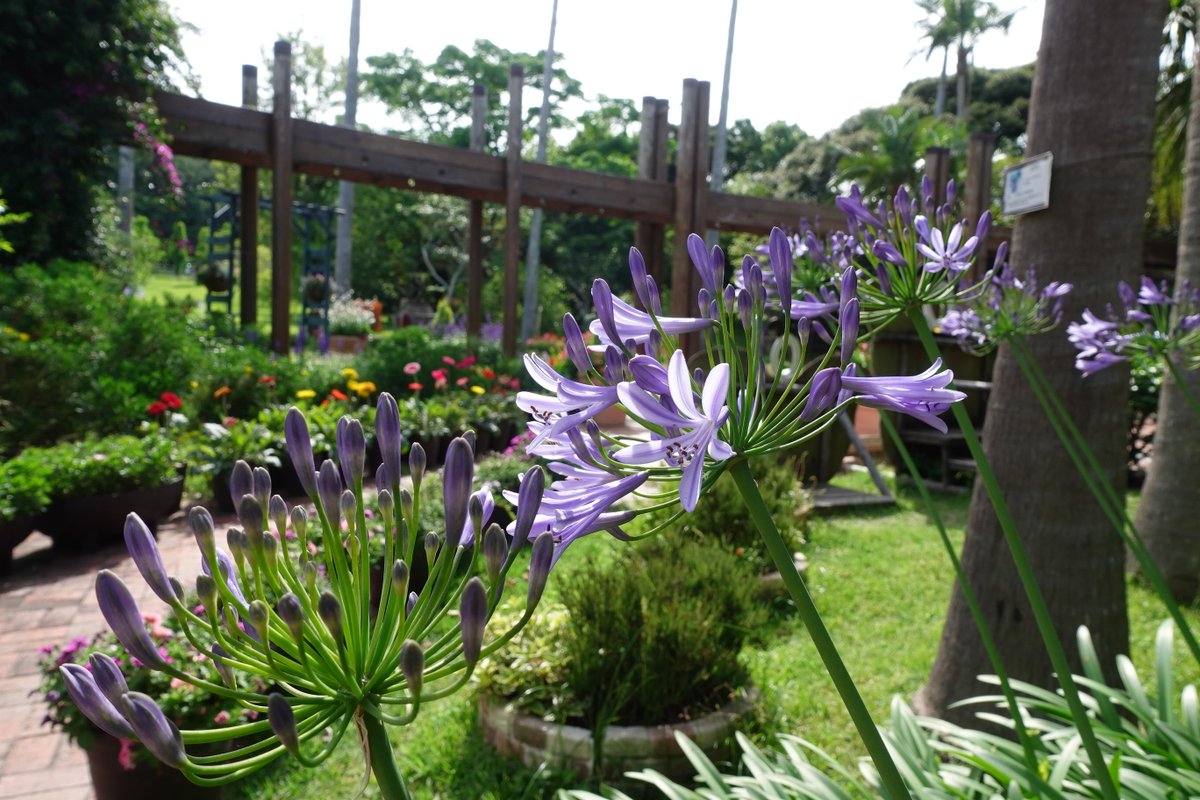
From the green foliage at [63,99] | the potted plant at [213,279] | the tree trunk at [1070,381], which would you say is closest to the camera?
the tree trunk at [1070,381]

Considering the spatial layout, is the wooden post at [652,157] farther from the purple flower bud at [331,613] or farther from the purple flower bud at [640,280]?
the purple flower bud at [331,613]

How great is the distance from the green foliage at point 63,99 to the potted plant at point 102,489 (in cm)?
414

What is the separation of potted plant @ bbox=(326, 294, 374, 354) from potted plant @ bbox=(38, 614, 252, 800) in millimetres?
17774

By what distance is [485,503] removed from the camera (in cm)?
92

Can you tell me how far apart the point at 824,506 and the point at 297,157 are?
658 centimetres

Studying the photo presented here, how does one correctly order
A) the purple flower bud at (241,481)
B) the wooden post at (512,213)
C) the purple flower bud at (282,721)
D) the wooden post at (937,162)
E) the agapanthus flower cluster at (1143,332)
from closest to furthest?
the purple flower bud at (282,721)
the purple flower bud at (241,481)
the agapanthus flower cluster at (1143,332)
the wooden post at (937,162)
the wooden post at (512,213)

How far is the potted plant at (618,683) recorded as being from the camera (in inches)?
138

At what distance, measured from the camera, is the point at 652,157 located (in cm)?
1257

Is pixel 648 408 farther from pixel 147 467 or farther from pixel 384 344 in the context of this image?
pixel 384 344

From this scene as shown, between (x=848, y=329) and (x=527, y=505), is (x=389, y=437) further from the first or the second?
(x=848, y=329)

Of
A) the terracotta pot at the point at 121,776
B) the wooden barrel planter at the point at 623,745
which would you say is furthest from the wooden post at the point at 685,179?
the terracotta pot at the point at 121,776

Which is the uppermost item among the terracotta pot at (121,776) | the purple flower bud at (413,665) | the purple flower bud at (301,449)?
the purple flower bud at (301,449)

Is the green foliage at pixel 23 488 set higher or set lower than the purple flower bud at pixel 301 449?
lower

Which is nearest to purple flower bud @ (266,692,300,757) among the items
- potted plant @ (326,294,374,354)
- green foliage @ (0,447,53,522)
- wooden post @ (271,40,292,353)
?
green foliage @ (0,447,53,522)
